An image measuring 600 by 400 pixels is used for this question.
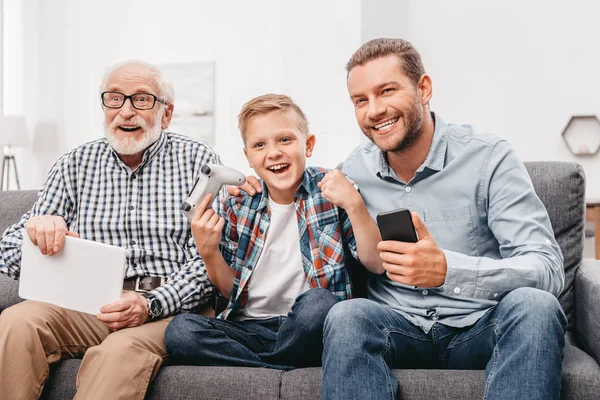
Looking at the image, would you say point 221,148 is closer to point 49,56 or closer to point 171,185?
point 49,56

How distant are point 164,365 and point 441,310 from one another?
676 millimetres

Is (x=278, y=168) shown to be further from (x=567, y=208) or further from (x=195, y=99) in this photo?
(x=195, y=99)

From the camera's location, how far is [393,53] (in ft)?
5.25

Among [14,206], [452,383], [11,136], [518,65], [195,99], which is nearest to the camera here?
[452,383]

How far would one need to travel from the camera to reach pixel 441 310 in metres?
1.49

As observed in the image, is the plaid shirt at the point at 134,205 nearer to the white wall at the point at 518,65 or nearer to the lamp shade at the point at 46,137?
the white wall at the point at 518,65

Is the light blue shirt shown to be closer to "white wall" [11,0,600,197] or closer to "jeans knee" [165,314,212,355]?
"jeans knee" [165,314,212,355]

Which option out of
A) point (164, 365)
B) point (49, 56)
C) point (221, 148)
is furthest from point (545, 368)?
point (49, 56)

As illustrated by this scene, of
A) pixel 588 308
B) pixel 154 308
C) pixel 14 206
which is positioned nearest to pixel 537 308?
pixel 588 308

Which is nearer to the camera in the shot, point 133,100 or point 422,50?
point 133,100

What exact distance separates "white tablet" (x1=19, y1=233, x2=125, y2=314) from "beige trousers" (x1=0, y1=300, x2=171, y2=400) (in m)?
0.06

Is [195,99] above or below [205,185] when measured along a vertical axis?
above

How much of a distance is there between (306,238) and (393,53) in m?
0.51

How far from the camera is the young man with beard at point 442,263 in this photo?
1.21 meters
